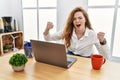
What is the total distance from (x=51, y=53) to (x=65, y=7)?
171 cm

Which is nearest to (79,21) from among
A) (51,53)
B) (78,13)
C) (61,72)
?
(78,13)

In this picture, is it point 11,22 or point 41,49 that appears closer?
point 41,49

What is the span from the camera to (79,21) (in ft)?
5.25

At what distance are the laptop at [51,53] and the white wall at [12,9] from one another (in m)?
2.46

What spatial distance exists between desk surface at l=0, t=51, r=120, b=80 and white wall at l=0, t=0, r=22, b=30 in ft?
7.98

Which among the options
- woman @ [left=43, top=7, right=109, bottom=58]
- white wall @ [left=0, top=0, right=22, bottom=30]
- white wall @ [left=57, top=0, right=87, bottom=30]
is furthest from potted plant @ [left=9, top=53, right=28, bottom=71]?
white wall @ [left=0, top=0, right=22, bottom=30]

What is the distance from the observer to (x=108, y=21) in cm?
231

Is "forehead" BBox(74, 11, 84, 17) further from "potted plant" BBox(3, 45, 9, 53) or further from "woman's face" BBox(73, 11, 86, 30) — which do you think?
"potted plant" BBox(3, 45, 9, 53)

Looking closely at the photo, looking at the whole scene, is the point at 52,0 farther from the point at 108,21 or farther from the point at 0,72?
the point at 0,72

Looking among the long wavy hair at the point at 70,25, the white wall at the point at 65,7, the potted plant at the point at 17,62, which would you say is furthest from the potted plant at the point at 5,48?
the potted plant at the point at 17,62

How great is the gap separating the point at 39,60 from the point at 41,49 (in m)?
0.13

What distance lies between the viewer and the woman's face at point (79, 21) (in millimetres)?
1600

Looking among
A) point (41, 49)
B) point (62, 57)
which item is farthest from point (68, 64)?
point (41, 49)

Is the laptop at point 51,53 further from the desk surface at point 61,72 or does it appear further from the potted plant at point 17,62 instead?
the potted plant at point 17,62
